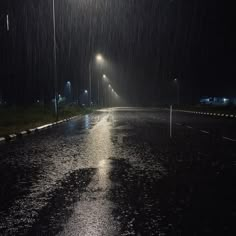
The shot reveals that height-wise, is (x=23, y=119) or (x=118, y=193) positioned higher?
(x=118, y=193)

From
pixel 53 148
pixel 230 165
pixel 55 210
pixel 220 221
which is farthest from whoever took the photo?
pixel 53 148

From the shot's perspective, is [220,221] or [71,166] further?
[71,166]

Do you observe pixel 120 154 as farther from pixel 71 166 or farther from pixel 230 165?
pixel 230 165

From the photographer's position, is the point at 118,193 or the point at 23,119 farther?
the point at 23,119

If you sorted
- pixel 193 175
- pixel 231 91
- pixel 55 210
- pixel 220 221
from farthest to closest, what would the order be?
pixel 231 91 < pixel 193 175 < pixel 55 210 < pixel 220 221

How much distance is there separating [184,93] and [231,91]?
15.2 metres

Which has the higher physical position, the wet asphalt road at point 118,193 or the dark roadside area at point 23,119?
the wet asphalt road at point 118,193

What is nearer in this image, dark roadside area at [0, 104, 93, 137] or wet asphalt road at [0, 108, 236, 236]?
wet asphalt road at [0, 108, 236, 236]

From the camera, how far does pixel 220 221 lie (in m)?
5.21

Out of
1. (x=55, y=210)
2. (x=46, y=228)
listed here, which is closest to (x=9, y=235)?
(x=46, y=228)

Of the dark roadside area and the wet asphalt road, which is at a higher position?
the wet asphalt road

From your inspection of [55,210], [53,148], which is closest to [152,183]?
[55,210]

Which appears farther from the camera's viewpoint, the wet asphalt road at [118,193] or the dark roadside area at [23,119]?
the dark roadside area at [23,119]

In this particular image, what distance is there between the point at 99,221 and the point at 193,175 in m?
3.88
